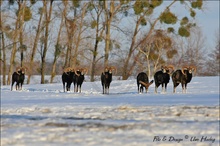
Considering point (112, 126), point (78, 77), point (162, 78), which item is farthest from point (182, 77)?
point (112, 126)

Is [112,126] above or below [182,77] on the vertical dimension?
below

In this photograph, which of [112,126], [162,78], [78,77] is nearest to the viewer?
[112,126]

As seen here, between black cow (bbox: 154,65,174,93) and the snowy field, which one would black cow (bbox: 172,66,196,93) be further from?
the snowy field

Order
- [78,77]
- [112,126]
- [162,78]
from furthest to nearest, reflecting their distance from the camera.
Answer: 1. [78,77]
2. [162,78]
3. [112,126]

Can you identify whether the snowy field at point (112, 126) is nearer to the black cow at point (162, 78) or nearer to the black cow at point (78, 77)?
the black cow at point (162, 78)

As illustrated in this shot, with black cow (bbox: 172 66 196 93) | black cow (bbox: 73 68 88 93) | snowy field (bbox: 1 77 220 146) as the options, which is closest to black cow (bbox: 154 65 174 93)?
black cow (bbox: 172 66 196 93)

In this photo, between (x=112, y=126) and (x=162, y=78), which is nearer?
(x=112, y=126)

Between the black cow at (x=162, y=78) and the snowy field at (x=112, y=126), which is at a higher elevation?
the black cow at (x=162, y=78)

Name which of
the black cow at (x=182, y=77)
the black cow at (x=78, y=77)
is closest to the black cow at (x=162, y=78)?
the black cow at (x=182, y=77)

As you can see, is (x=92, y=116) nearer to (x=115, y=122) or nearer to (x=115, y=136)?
(x=115, y=122)

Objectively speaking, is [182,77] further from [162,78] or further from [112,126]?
[112,126]

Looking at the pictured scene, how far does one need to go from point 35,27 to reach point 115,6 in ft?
28.8

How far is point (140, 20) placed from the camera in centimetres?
4631

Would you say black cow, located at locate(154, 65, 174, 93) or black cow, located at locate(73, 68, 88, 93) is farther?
black cow, located at locate(73, 68, 88, 93)
